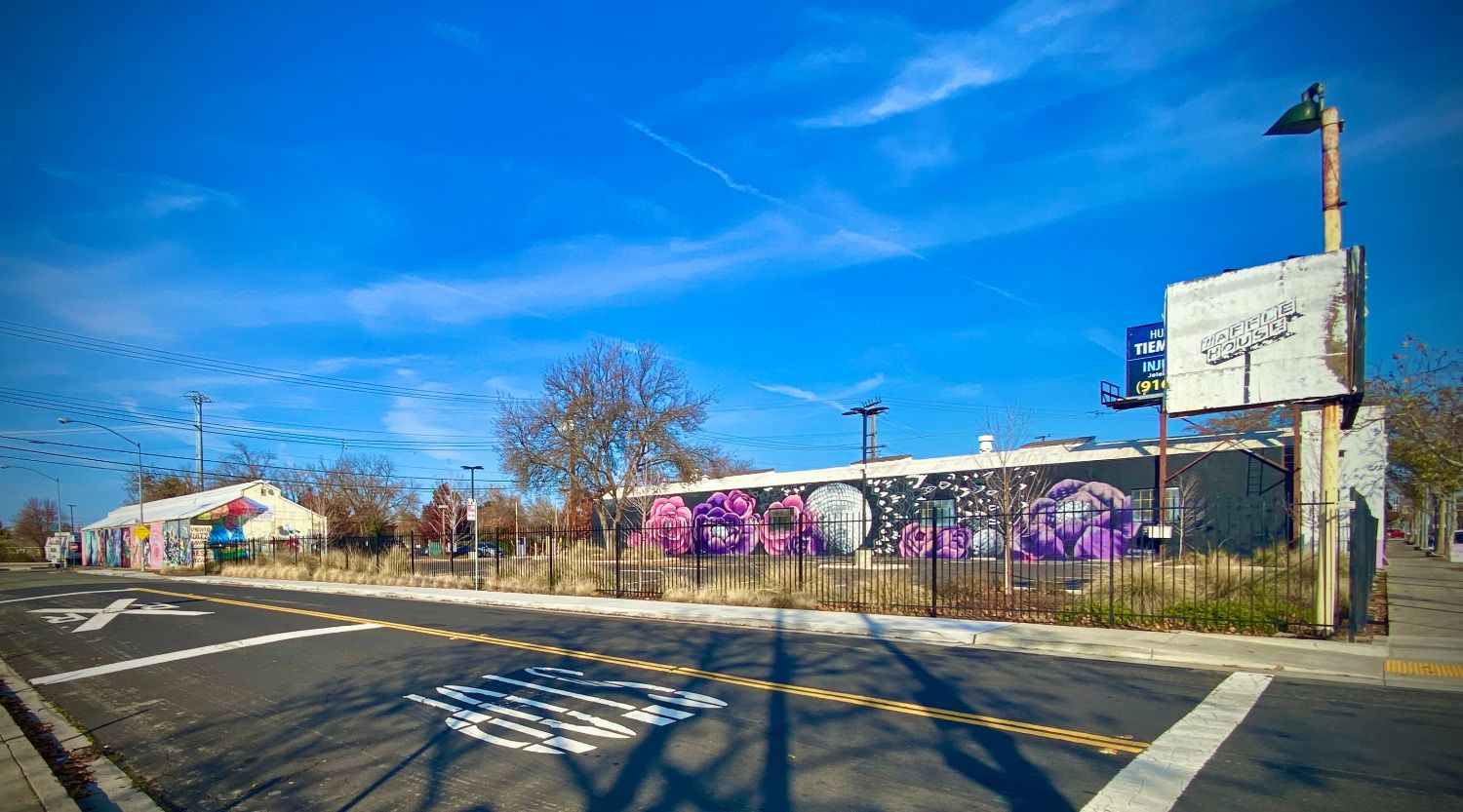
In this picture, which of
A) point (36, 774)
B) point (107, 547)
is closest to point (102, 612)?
point (36, 774)

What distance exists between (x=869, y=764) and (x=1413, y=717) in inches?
205

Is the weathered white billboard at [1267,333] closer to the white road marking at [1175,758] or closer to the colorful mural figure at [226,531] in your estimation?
the white road marking at [1175,758]

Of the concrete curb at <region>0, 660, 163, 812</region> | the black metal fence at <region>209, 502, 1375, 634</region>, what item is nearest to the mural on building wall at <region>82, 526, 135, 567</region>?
the black metal fence at <region>209, 502, 1375, 634</region>

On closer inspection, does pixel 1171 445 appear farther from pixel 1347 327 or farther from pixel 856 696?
pixel 856 696

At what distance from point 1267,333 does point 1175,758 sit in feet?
29.8

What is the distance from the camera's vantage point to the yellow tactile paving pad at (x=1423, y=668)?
8961 mm

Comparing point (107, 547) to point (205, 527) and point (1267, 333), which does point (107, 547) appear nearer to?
point (205, 527)

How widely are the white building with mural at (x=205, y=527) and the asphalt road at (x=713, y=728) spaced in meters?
36.1

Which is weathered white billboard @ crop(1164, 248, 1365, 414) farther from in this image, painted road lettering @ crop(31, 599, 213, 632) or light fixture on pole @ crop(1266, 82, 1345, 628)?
painted road lettering @ crop(31, 599, 213, 632)

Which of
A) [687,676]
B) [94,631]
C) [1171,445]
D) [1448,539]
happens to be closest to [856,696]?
[687,676]

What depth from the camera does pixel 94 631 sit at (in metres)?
15.6

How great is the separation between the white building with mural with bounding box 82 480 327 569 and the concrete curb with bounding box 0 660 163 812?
35428 millimetres

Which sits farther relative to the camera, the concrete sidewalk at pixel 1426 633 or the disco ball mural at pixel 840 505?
the disco ball mural at pixel 840 505

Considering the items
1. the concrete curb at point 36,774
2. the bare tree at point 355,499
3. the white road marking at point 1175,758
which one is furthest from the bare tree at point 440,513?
the white road marking at point 1175,758
